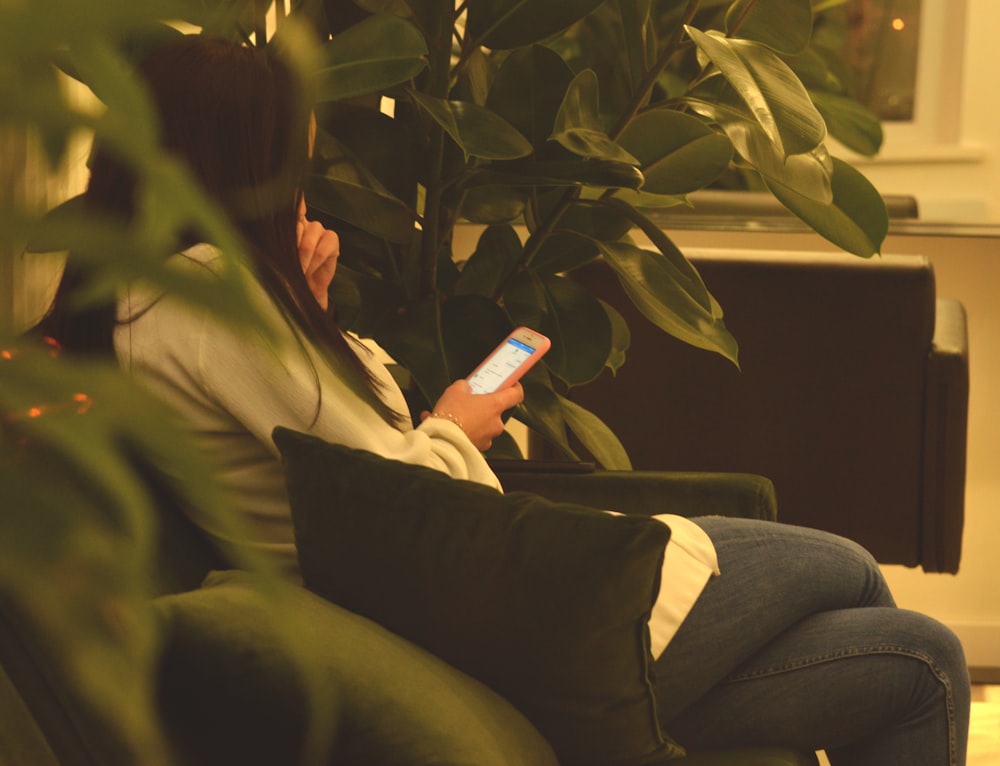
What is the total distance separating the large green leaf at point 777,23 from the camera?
1.67 meters

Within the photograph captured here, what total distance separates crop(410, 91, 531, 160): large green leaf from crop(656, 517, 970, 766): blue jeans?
1.83 ft

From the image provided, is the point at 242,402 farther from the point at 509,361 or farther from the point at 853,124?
the point at 853,124

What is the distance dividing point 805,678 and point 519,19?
92 centimetres

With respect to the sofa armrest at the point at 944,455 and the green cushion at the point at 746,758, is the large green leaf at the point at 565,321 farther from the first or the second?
the sofa armrest at the point at 944,455

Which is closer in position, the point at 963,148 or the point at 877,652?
the point at 877,652

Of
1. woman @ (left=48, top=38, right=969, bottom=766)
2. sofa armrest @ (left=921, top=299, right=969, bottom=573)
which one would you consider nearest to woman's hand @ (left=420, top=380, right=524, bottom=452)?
woman @ (left=48, top=38, right=969, bottom=766)

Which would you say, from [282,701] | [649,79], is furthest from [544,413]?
[282,701]

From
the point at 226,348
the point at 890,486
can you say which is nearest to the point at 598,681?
the point at 226,348

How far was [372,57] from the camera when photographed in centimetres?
149

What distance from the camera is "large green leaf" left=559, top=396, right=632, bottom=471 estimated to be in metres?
1.86

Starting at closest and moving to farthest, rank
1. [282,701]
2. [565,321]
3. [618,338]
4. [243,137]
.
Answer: [282,701] → [243,137] → [565,321] → [618,338]

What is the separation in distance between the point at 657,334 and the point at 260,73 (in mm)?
1428

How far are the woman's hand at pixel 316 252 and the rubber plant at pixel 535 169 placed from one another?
0.52ft

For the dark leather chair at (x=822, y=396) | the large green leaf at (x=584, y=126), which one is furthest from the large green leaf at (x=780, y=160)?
the dark leather chair at (x=822, y=396)
